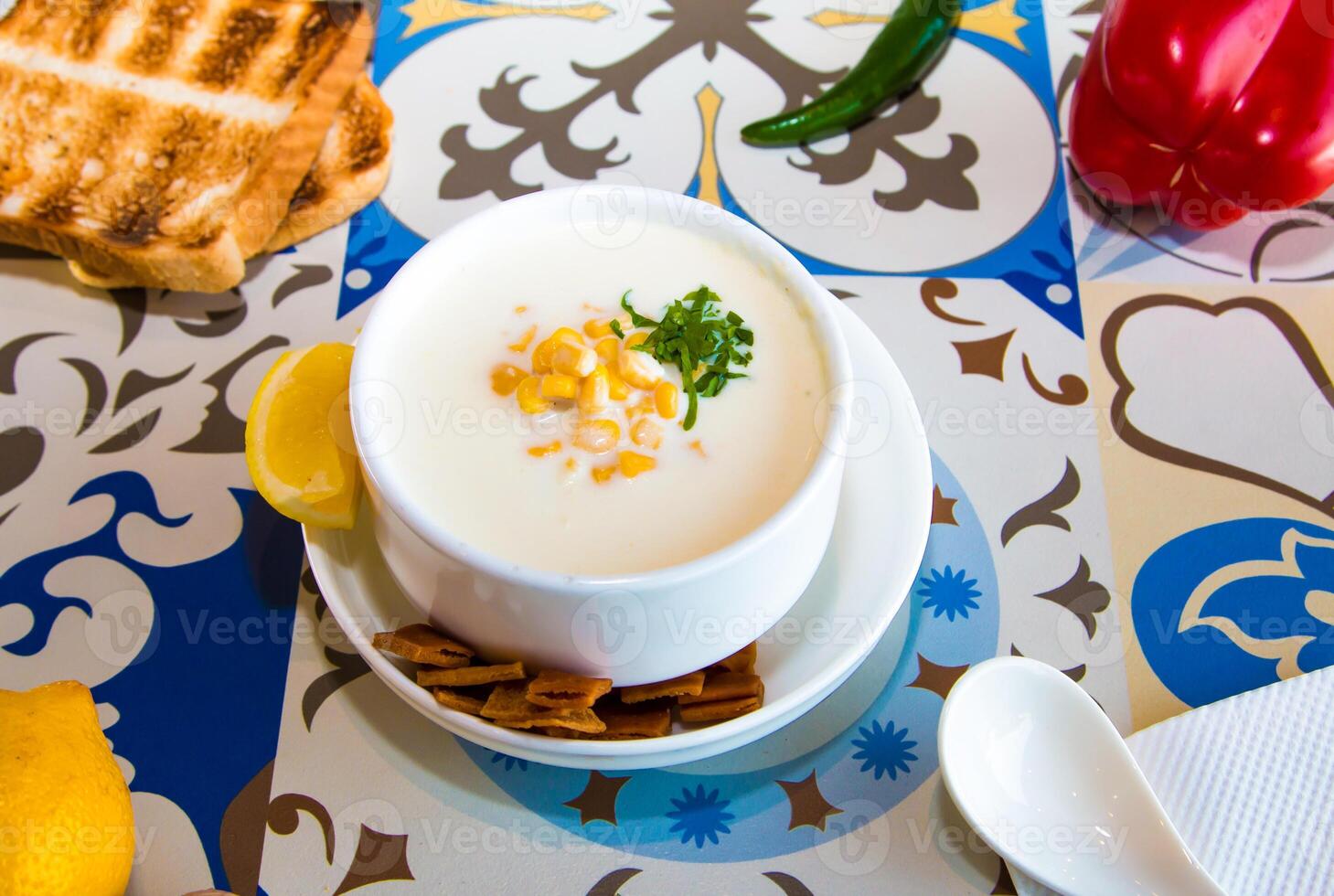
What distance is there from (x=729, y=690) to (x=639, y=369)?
0.35 meters

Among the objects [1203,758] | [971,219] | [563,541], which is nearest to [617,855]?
[563,541]

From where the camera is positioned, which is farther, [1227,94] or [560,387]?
[1227,94]

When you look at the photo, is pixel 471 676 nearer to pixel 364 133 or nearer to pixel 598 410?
pixel 598 410

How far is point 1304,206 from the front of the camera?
6.23 feet

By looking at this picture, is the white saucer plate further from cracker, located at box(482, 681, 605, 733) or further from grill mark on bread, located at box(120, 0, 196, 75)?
grill mark on bread, located at box(120, 0, 196, 75)

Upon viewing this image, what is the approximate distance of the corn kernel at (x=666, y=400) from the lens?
1175 mm

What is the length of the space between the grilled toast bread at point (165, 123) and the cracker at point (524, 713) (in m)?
0.92

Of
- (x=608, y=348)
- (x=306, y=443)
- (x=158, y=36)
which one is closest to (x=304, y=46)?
(x=158, y=36)

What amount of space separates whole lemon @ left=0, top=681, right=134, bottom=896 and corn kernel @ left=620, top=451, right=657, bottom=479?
23.7 inches

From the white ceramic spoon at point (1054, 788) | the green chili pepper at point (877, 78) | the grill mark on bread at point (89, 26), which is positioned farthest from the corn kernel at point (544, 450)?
the grill mark on bread at point (89, 26)

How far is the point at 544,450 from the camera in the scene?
1162mm

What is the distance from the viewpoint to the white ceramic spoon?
3.79 feet

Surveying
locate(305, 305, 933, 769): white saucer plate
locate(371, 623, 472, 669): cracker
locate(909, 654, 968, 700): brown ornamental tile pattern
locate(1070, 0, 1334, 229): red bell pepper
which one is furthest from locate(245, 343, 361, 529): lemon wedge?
locate(1070, 0, 1334, 229): red bell pepper

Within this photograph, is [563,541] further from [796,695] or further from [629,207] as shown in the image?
[629,207]
